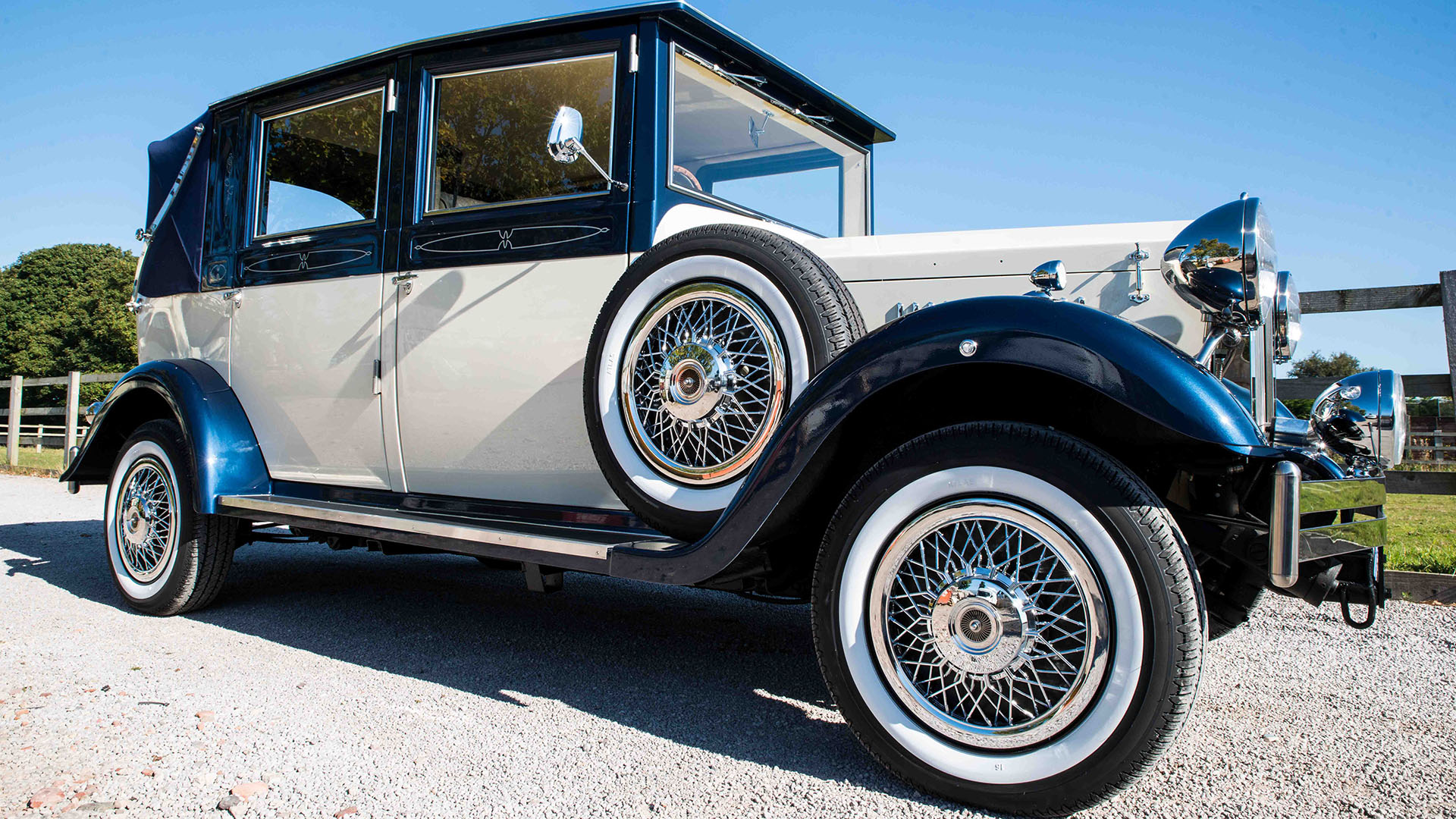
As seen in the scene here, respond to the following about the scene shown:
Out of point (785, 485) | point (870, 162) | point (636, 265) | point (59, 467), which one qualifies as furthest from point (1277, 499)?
point (59, 467)

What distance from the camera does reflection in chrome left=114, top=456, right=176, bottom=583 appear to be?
3.85 meters

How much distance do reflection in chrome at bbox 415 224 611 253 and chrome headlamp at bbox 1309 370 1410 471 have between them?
2349 mm

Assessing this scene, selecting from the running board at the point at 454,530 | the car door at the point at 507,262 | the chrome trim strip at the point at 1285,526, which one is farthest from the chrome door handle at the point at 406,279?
the chrome trim strip at the point at 1285,526

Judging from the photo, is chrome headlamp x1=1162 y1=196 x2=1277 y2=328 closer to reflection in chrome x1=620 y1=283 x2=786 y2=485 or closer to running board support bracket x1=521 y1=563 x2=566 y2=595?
reflection in chrome x1=620 y1=283 x2=786 y2=485

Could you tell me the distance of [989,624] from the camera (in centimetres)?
181

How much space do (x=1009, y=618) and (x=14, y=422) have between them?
1636 centimetres

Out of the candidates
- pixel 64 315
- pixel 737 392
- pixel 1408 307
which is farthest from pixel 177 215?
pixel 64 315

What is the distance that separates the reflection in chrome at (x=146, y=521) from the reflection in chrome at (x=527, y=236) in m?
1.93

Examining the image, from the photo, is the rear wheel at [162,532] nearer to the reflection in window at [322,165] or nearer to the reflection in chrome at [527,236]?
the reflection in window at [322,165]

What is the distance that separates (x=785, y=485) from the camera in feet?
6.84

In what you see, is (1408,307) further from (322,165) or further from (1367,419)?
(322,165)

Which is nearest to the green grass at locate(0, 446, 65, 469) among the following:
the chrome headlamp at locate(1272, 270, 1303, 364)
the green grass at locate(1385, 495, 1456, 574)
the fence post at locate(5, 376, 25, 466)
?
the fence post at locate(5, 376, 25, 466)

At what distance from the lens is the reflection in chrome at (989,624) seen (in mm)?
1742

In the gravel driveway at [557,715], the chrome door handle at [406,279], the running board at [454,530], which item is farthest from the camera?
the chrome door handle at [406,279]
